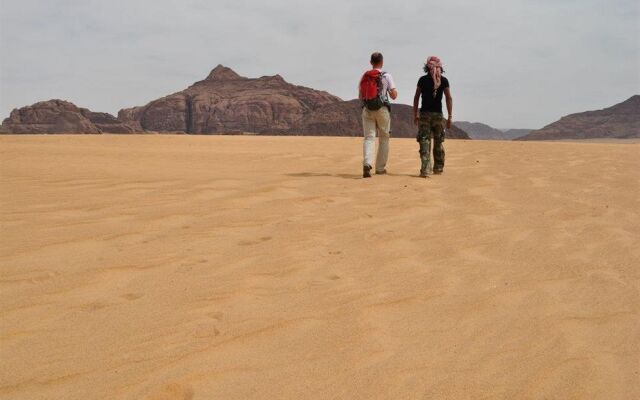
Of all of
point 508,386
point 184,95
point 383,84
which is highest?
point 184,95

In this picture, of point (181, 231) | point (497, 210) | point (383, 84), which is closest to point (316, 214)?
point (181, 231)

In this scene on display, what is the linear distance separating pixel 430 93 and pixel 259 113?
349ft

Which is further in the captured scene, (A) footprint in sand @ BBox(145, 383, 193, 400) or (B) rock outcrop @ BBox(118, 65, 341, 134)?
(B) rock outcrop @ BBox(118, 65, 341, 134)

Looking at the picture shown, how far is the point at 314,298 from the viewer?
97.3 inches

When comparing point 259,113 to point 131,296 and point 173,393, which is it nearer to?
point 131,296

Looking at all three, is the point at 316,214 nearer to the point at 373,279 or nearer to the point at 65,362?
the point at 373,279

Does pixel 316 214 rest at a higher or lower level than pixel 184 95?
lower

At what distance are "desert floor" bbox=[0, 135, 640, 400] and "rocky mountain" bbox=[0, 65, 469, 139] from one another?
8850 centimetres

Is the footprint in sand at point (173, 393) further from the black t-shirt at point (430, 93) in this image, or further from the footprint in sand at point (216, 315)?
the black t-shirt at point (430, 93)

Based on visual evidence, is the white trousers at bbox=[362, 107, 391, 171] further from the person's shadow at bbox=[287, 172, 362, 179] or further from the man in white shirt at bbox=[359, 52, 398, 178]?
the person's shadow at bbox=[287, 172, 362, 179]

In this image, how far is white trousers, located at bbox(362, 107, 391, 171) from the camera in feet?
22.7

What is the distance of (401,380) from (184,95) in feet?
419

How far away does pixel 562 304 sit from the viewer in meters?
2.43

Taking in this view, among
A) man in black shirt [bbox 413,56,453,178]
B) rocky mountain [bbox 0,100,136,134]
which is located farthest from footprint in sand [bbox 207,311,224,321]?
rocky mountain [bbox 0,100,136,134]
